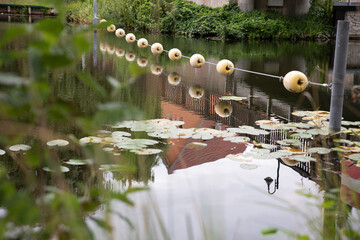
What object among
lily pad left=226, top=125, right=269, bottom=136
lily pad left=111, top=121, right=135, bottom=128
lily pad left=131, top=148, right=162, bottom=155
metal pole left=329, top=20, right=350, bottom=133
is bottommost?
lily pad left=131, top=148, right=162, bottom=155

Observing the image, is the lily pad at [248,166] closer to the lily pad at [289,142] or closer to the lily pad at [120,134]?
the lily pad at [289,142]

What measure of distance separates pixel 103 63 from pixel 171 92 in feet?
10.6

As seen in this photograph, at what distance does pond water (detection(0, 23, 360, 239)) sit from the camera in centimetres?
181

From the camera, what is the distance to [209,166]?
3.53 m

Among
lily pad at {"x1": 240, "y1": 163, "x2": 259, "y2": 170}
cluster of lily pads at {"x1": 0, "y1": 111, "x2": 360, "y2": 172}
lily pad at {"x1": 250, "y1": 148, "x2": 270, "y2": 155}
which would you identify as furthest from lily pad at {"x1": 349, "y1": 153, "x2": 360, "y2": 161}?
lily pad at {"x1": 240, "y1": 163, "x2": 259, "y2": 170}

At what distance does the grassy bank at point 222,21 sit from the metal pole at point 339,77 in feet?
46.8

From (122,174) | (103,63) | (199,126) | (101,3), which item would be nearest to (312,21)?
(101,3)

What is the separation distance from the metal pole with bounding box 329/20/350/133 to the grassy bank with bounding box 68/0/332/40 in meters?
14.3

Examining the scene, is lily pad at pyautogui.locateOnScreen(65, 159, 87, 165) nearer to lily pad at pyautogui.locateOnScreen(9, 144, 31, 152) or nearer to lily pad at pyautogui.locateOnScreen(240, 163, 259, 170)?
lily pad at pyautogui.locateOnScreen(9, 144, 31, 152)

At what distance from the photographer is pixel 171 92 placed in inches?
255

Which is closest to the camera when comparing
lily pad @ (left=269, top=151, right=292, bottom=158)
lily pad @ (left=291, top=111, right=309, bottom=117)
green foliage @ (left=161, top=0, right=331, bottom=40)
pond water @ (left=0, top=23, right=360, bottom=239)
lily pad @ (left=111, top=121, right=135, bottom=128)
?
pond water @ (left=0, top=23, right=360, bottom=239)

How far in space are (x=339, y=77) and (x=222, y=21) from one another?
1548cm

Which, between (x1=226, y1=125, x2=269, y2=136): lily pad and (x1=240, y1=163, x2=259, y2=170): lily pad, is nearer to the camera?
(x1=240, y1=163, x2=259, y2=170): lily pad

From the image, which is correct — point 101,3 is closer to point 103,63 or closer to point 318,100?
point 103,63
